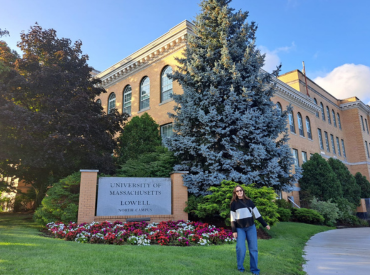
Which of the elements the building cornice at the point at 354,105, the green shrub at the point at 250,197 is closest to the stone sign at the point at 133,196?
the green shrub at the point at 250,197

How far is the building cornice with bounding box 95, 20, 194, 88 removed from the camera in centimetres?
1770

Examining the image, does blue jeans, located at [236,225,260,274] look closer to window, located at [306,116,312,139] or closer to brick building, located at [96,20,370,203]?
brick building, located at [96,20,370,203]

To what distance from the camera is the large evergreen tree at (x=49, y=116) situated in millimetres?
11680

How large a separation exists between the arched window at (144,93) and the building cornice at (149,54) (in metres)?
1.13

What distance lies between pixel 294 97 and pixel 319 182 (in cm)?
919

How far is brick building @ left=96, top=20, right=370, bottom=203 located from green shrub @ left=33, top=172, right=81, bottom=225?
27.6ft

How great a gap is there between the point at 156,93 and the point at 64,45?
6.64m

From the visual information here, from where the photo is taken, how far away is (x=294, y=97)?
2750 centimetres

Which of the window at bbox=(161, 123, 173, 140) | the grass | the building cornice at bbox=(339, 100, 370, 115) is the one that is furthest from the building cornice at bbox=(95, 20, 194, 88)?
the building cornice at bbox=(339, 100, 370, 115)

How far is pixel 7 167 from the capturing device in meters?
13.4

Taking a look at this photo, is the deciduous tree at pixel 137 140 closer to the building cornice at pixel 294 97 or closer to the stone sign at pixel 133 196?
the stone sign at pixel 133 196

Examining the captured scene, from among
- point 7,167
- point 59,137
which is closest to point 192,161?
point 59,137

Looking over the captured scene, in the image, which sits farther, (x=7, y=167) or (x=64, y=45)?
(x=64, y=45)

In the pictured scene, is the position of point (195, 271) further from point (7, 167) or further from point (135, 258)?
point (7, 167)
